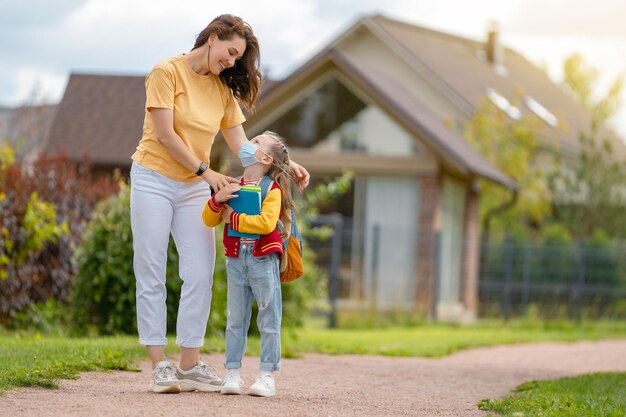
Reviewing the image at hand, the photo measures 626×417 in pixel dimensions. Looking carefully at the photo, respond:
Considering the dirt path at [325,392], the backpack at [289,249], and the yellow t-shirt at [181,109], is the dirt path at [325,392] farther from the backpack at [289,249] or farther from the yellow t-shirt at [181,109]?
the yellow t-shirt at [181,109]

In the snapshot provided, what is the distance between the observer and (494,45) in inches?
1663

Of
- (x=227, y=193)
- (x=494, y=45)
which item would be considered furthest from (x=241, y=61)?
(x=494, y=45)

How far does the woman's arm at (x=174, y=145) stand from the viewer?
7016mm

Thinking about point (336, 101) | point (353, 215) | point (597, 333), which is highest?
point (336, 101)

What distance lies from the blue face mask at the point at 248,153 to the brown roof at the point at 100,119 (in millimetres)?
19301

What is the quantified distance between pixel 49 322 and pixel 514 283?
38.7 feet

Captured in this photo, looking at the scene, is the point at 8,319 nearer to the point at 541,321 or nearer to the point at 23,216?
the point at 23,216

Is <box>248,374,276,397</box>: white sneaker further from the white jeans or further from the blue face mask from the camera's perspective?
the blue face mask

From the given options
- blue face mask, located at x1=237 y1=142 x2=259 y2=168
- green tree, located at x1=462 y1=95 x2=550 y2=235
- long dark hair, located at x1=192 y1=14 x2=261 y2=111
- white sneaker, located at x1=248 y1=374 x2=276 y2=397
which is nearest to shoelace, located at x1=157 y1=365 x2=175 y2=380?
white sneaker, located at x1=248 y1=374 x2=276 y2=397

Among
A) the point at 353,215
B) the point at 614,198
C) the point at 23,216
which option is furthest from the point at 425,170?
the point at 23,216

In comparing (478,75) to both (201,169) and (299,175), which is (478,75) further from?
(201,169)

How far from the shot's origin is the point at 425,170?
2356 centimetres

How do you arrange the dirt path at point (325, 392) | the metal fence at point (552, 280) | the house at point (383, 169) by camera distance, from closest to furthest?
the dirt path at point (325, 392) → the house at point (383, 169) → the metal fence at point (552, 280)

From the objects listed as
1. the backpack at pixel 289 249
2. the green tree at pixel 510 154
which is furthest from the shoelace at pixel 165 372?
the green tree at pixel 510 154
